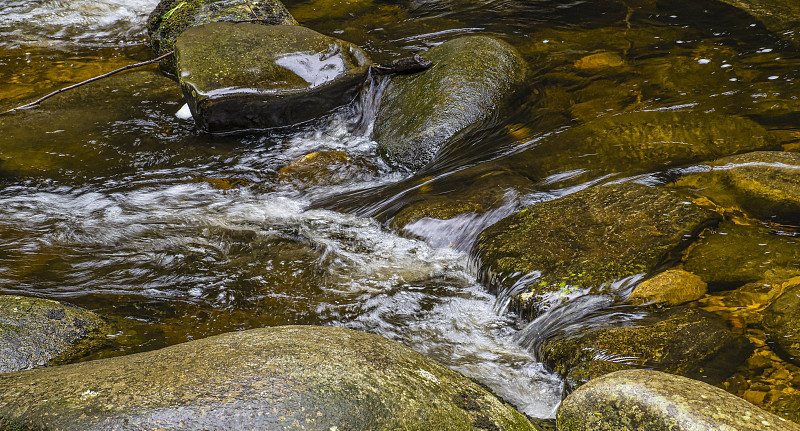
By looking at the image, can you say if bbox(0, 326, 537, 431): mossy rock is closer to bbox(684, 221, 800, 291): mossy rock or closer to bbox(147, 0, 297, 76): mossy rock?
bbox(684, 221, 800, 291): mossy rock

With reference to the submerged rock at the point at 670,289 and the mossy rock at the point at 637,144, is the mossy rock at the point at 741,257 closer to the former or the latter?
the submerged rock at the point at 670,289

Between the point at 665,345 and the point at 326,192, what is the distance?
3.64 metres

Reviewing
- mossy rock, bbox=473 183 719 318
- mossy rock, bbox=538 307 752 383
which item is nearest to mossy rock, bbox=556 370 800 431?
mossy rock, bbox=538 307 752 383

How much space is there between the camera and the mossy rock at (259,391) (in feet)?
6.65

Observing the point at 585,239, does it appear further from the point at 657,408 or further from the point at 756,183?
the point at 657,408

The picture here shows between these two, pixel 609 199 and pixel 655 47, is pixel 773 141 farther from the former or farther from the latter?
pixel 655 47

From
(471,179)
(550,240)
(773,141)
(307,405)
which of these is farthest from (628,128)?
(307,405)

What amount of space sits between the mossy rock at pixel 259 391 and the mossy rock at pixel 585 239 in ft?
4.76

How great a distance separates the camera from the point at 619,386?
2555 mm

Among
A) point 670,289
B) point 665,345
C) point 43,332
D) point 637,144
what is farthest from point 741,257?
point 43,332

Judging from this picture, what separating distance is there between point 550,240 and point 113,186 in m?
4.43

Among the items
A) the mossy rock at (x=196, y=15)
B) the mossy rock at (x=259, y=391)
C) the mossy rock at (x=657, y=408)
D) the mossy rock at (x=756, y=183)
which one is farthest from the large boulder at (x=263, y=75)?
the mossy rock at (x=657, y=408)

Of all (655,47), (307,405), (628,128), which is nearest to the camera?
(307,405)

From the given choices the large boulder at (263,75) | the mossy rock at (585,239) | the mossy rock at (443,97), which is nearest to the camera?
the mossy rock at (585,239)
